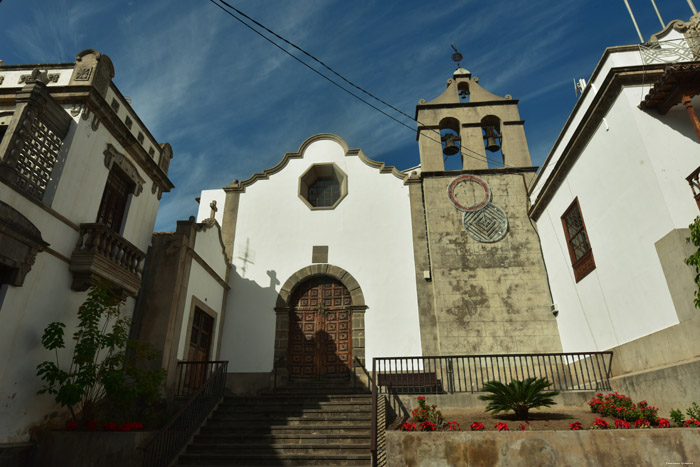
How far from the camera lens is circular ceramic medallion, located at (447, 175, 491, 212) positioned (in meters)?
12.8

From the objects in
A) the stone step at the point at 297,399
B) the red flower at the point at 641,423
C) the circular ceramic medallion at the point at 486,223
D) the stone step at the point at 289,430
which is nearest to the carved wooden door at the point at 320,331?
the stone step at the point at 297,399

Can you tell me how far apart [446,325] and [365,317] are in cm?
215

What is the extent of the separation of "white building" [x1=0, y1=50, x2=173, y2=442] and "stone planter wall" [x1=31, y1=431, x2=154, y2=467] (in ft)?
1.28

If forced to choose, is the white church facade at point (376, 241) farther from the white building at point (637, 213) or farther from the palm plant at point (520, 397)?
the palm plant at point (520, 397)

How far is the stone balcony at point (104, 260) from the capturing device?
7.46 metres

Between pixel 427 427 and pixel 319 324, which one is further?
pixel 319 324

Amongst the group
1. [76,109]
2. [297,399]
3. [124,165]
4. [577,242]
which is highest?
[76,109]

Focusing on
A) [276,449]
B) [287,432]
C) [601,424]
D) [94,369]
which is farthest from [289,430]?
[601,424]

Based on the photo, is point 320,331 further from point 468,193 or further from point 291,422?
point 468,193

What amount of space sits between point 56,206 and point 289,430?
5.65m

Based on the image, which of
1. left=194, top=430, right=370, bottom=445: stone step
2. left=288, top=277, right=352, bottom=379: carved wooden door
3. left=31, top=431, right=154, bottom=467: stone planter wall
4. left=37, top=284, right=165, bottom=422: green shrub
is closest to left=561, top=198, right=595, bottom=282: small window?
left=288, top=277, right=352, bottom=379: carved wooden door

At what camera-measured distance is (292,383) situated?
37.3 feet

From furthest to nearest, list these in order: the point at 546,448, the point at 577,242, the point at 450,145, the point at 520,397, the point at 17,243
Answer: the point at 450,145 < the point at 577,242 < the point at 520,397 < the point at 17,243 < the point at 546,448

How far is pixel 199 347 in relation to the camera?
10703mm
